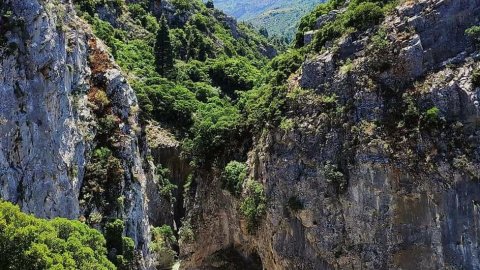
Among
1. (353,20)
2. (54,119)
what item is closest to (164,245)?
(54,119)

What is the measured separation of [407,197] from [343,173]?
589 centimetres

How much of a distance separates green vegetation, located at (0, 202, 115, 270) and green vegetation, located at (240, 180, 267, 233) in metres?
23.7

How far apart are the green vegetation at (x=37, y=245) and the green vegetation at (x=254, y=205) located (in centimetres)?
2370

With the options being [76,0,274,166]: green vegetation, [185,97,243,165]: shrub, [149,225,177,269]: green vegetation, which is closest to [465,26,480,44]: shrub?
[76,0,274,166]: green vegetation

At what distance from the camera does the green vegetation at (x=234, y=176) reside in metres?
51.7

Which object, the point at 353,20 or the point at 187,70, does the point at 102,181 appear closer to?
the point at 353,20

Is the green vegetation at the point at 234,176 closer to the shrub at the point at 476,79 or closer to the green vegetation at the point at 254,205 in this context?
the green vegetation at the point at 254,205

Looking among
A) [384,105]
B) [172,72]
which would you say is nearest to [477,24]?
[384,105]

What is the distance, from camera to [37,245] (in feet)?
77.6

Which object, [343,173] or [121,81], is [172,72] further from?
[343,173]

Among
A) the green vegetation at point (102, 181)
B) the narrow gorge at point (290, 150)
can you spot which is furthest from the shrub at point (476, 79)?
the green vegetation at point (102, 181)

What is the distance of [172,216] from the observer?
201 feet

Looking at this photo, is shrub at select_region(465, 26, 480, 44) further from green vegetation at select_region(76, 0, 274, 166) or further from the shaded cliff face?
green vegetation at select_region(76, 0, 274, 166)

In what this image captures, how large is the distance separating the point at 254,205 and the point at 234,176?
4.24 m
